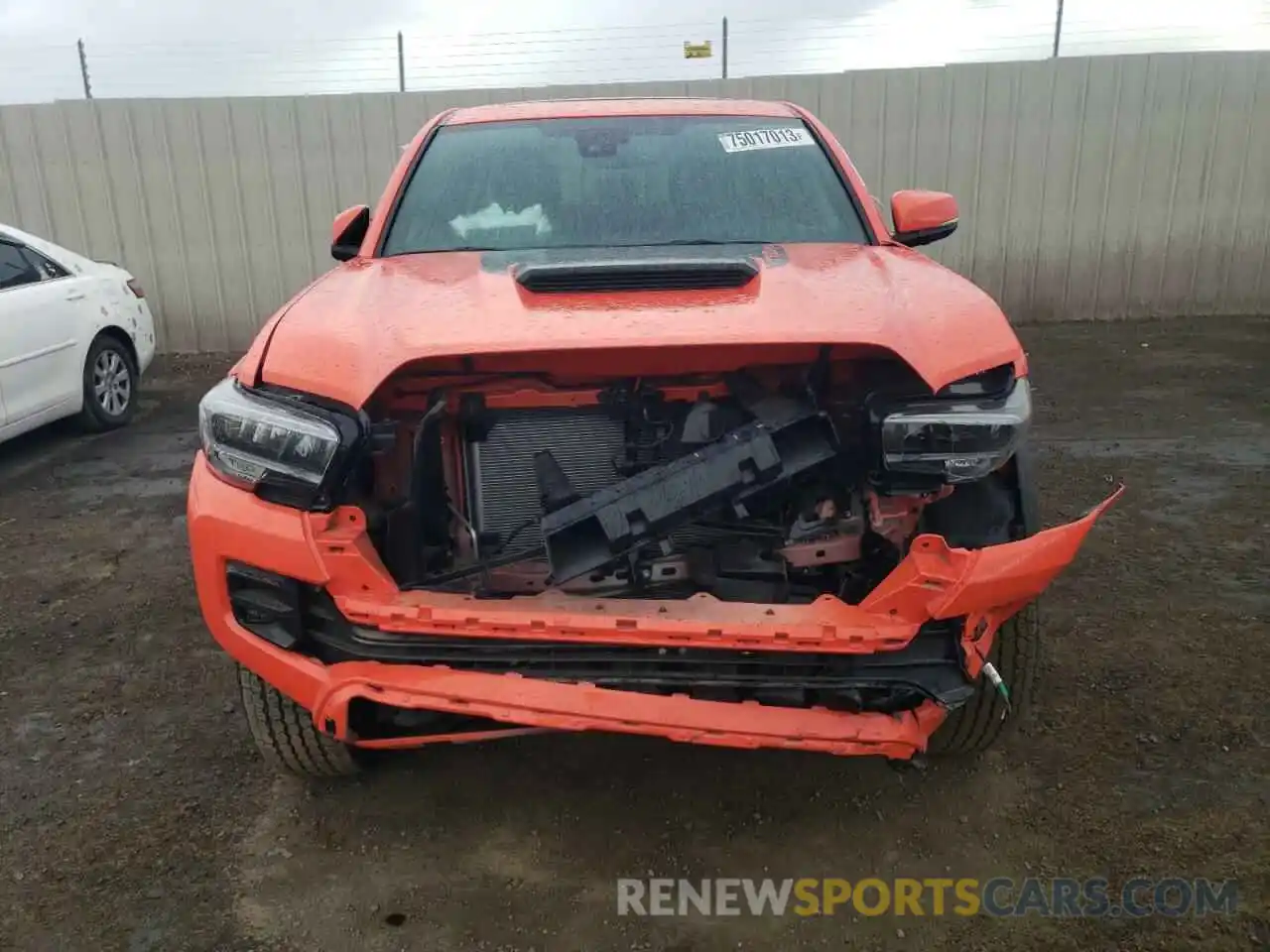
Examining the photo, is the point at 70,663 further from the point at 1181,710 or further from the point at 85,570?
the point at 1181,710

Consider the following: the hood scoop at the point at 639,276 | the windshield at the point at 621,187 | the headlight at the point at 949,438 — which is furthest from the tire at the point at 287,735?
the headlight at the point at 949,438

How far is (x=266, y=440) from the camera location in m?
2.08

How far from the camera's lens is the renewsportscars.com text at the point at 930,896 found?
221cm

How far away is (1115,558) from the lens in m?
4.02

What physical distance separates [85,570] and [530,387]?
9.57 ft

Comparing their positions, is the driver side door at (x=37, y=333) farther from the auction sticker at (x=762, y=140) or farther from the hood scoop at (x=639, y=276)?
the hood scoop at (x=639, y=276)

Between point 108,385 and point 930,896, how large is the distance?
19.6ft

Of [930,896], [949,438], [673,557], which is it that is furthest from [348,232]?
[930,896]

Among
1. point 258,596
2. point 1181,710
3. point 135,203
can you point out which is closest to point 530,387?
point 258,596

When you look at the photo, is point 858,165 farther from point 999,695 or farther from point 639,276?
point 999,695

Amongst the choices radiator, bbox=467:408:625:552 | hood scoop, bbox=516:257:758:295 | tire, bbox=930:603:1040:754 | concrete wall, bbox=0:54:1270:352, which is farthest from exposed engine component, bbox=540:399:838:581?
concrete wall, bbox=0:54:1270:352

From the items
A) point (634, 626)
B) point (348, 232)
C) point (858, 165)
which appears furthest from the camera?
point (858, 165)

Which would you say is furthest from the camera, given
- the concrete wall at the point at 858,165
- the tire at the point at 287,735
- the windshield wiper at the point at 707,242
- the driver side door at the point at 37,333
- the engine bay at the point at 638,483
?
the concrete wall at the point at 858,165

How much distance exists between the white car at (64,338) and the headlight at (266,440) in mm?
4030
